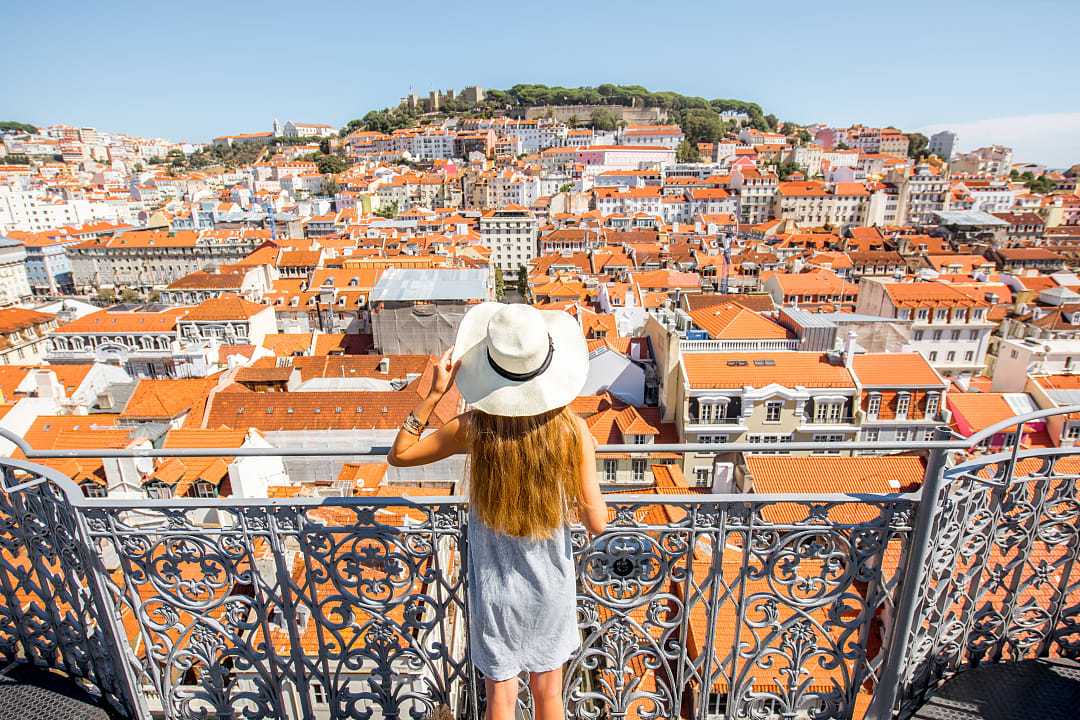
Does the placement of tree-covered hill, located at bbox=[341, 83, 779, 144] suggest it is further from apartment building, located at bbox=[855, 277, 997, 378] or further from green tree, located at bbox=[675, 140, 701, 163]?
apartment building, located at bbox=[855, 277, 997, 378]

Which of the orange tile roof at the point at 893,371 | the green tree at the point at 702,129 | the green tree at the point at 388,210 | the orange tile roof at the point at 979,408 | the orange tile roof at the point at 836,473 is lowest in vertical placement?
the orange tile roof at the point at 979,408

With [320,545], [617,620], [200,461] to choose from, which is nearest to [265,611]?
[320,545]

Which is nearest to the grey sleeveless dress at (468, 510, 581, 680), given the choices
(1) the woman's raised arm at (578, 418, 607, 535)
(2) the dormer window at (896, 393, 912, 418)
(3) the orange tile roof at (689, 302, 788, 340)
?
(1) the woman's raised arm at (578, 418, 607, 535)

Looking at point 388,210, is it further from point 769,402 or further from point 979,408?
point 979,408

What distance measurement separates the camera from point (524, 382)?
1.83 meters

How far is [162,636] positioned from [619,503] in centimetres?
239

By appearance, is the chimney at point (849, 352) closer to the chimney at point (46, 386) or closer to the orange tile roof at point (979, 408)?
the orange tile roof at point (979, 408)

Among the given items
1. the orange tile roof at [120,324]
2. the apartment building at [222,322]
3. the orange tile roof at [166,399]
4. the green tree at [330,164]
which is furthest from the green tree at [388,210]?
the orange tile roof at [166,399]

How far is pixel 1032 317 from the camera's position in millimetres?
26844

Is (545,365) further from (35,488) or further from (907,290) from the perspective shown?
(907,290)

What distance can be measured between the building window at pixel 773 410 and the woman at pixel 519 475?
43.4 ft

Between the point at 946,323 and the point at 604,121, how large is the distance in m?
86.4

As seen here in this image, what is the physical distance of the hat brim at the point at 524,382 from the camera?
1.82 metres

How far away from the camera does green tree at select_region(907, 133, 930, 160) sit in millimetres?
95688
